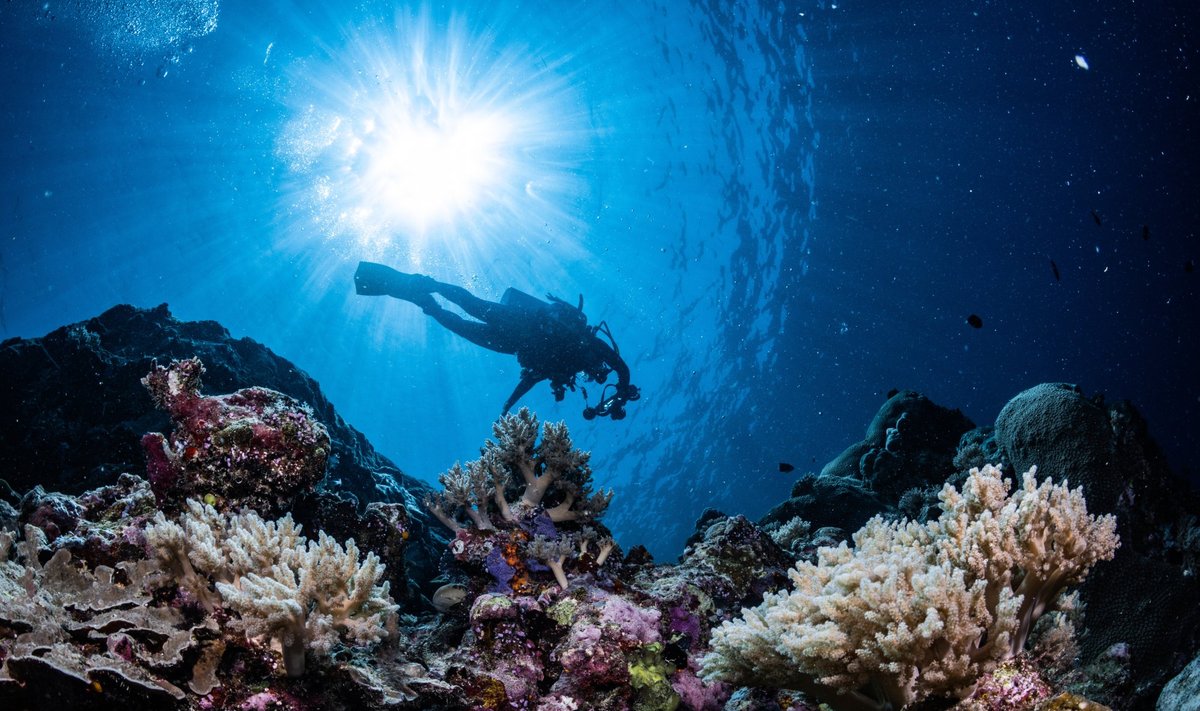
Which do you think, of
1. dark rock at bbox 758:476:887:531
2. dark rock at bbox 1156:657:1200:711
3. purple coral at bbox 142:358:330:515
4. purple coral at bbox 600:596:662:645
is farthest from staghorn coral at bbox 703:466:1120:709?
dark rock at bbox 758:476:887:531

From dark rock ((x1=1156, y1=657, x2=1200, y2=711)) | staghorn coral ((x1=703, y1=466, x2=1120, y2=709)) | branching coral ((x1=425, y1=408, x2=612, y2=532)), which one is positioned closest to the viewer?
staghorn coral ((x1=703, y1=466, x2=1120, y2=709))

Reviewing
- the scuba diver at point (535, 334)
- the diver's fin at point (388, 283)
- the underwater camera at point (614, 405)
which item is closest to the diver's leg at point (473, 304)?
the scuba diver at point (535, 334)

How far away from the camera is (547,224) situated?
35.1m

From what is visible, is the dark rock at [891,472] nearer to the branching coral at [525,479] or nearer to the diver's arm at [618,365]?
the diver's arm at [618,365]

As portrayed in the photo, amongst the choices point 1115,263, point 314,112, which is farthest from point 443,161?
point 1115,263

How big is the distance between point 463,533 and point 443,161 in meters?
29.4

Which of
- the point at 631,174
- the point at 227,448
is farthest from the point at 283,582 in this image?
the point at 631,174

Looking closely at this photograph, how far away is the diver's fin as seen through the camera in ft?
40.3

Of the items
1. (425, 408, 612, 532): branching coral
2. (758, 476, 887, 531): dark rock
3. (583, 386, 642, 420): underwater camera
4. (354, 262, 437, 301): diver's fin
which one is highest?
(354, 262, 437, 301): diver's fin

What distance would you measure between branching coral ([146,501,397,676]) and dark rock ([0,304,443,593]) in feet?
19.7

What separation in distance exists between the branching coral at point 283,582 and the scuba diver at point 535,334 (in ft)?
31.9

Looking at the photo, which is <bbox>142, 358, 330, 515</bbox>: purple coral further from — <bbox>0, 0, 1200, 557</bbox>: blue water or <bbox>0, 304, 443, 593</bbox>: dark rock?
<bbox>0, 0, 1200, 557</bbox>: blue water

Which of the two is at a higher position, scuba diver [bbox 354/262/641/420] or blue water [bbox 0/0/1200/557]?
blue water [bbox 0/0/1200/557]

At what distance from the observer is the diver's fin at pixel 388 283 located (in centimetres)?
1230
